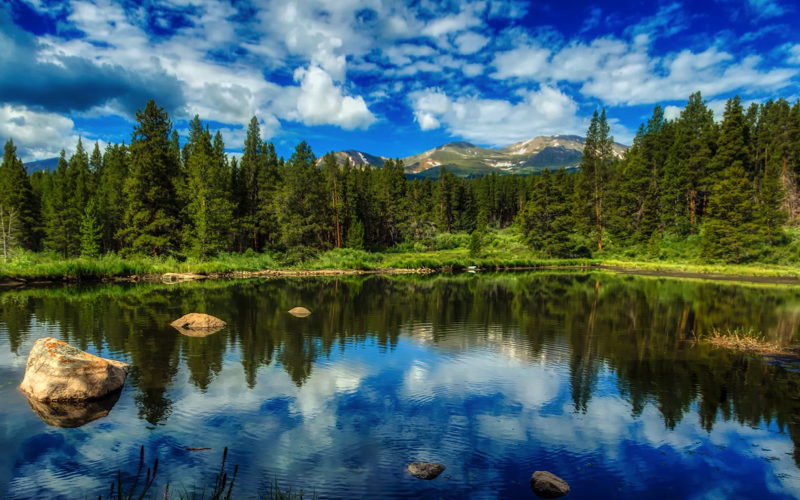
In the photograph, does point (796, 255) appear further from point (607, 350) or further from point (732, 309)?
point (607, 350)

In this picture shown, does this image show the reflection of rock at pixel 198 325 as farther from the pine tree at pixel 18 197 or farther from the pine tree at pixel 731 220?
the pine tree at pixel 731 220

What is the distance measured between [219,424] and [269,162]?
70972 millimetres

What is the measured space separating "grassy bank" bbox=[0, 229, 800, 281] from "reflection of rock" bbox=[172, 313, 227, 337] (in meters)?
29.3

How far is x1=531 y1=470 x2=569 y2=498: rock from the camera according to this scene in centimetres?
762

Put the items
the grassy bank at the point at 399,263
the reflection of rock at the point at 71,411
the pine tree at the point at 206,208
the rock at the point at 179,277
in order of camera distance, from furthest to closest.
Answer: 1. the pine tree at the point at 206,208
2. the rock at the point at 179,277
3. the grassy bank at the point at 399,263
4. the reflection of rock at the point at 71,411

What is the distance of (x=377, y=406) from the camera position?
464 inches

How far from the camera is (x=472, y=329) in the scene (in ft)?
73.6

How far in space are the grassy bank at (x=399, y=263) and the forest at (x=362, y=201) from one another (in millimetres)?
1141

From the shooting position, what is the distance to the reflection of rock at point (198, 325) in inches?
812

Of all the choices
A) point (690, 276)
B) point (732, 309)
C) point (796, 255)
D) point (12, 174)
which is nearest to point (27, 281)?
point (12, 174)

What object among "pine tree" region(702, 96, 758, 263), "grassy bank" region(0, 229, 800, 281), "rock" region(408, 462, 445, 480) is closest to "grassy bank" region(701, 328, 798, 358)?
"rock" region(408, 462, 445, 480)

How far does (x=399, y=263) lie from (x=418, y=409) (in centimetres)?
5490

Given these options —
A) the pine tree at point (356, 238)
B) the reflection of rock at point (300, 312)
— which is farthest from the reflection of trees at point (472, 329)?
the pine tree at point (356, 238)

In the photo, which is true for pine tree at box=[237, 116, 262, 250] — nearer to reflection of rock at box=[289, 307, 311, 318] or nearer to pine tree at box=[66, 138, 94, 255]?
pine tree at box=[66, 138, 94, 255]
